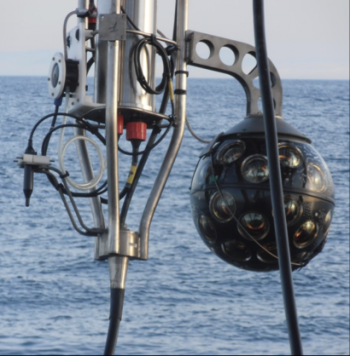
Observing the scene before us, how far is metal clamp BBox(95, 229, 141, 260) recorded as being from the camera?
118 inches

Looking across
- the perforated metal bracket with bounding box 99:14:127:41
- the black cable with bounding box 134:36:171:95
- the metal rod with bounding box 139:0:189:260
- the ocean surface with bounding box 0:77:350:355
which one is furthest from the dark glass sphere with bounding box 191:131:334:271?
the ocean surface with bounding box 0:77:350:355

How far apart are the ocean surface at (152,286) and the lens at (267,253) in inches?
690

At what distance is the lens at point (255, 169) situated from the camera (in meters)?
3.25

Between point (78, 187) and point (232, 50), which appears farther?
point (232, 50)

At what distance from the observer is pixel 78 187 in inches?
122

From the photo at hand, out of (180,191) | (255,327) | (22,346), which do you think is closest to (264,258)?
(22,346)

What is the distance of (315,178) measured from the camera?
3.35 meters

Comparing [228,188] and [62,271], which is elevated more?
[228,188]

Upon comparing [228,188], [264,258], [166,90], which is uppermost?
[166,90]

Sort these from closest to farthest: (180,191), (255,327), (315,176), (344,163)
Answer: (315,176)
(255,327)
(180,191)
(344,163)

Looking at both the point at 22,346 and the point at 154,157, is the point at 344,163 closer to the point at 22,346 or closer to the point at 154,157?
the point at 154,157

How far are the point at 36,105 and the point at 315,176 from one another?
25.0m

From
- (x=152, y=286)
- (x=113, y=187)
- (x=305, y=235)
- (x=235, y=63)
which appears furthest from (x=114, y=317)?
(x=152, y=286)

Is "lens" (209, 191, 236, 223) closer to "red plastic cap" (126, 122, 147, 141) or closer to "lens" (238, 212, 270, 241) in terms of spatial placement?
"lens" (238, 212, 270, 241)
